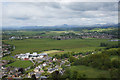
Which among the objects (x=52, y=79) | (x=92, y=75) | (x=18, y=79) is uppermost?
(x=92, y=75)

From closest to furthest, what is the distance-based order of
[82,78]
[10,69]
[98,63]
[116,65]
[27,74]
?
[82,78]
[116,65]
[98,63]
[27,74]
[10,69]

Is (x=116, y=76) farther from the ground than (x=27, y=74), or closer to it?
farther from the ground

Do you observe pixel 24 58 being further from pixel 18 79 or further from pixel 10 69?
pixel 18 79

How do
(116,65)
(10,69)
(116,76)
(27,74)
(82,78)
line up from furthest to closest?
(10,69), (27,74), (116,65), (82,78), (116,76)

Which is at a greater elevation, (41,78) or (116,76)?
(116,76)

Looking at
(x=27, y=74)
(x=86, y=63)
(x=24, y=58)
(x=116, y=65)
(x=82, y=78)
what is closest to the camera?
(x=82, y=78)

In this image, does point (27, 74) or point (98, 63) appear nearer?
point (98, 63)

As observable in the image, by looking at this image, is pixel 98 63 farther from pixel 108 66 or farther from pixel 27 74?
pixel 27 74

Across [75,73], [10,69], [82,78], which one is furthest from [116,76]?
[10,69]

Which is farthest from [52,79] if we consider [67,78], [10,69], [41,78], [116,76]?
[10,69]
